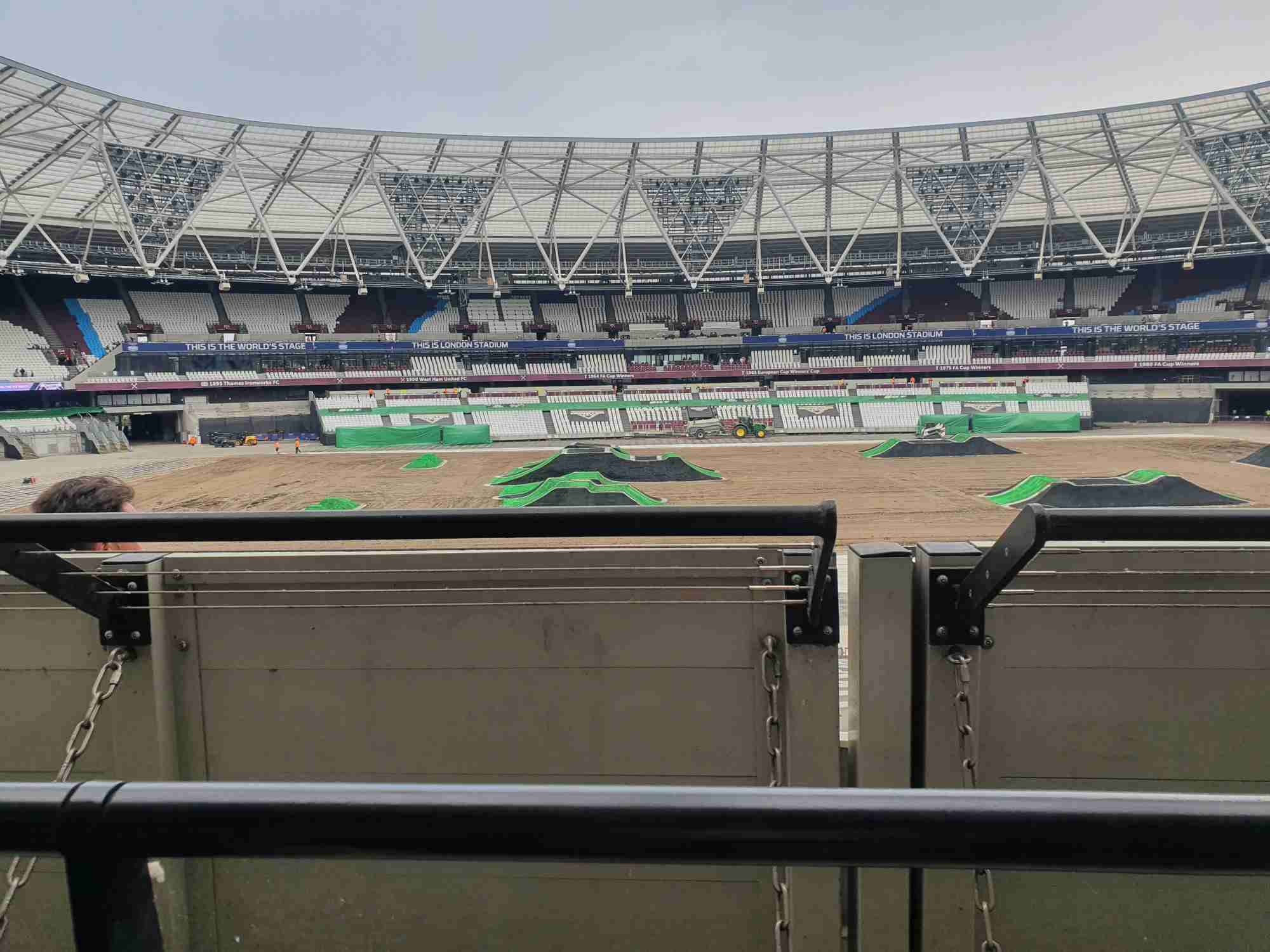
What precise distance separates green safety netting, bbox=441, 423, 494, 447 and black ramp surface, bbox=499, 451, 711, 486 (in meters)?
17.8

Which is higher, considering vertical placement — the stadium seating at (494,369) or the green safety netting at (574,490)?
the stadium seating at (494,369)

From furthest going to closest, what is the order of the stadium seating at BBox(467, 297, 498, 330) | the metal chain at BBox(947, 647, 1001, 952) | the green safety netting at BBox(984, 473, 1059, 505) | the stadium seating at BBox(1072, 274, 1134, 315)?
the stadium seating at BBox(467, 297, 498, 330)
the stadium seating at BBox(1072, 274, 1134, 315)
the green safety netting at BBox(984, 473, 1059, 505)
the metal chain at BBox(947, 647, 1001, 952)

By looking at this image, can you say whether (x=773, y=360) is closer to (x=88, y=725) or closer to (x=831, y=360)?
(x=831, y=360)

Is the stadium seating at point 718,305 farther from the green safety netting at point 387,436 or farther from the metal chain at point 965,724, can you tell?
the metal chain at point 965,724

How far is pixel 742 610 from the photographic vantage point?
2475 millimetres

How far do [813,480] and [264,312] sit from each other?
5121cm

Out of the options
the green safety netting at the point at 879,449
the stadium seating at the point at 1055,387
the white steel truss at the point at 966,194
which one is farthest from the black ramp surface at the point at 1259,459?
the white steel truss at the point at 966,194

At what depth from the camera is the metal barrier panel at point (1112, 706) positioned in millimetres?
2322

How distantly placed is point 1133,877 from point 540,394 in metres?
49.3

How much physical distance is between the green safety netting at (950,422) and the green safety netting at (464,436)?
89.7 ft

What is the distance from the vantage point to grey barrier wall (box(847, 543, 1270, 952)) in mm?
2287

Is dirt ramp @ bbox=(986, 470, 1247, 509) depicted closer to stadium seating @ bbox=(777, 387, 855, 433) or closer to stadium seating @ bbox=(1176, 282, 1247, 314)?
stadium seating @ bbox=(777, 387, 855, 433)

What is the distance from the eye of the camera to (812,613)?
90.1 inches

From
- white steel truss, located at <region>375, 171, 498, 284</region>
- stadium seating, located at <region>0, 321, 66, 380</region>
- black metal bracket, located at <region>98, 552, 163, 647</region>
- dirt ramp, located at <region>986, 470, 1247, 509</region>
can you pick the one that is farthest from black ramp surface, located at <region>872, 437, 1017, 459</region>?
stadium seating, located at <region>0, 321, 66, 380</region>
